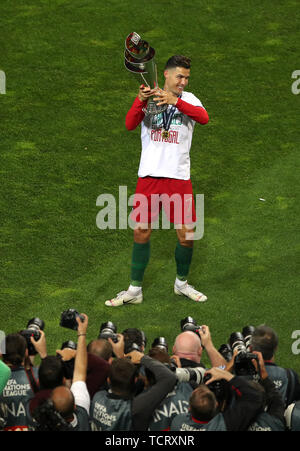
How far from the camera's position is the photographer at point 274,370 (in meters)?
5.41

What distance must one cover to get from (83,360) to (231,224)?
11.3ft

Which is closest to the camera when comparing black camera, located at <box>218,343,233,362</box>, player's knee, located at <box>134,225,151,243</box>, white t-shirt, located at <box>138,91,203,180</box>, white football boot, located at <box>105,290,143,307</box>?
black camera, located at <box>218,343,233,362</box>

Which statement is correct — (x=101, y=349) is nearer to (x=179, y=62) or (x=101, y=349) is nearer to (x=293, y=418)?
(x=293, y=418)

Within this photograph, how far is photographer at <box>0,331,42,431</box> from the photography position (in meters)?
5.14

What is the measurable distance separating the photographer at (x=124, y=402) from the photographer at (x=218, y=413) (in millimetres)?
195

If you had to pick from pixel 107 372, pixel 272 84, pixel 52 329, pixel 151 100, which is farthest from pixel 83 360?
pixel 272 84

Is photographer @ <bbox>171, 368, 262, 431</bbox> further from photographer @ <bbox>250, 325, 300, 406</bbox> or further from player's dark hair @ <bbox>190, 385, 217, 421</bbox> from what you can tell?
photographer @ <bbox>250, 325, 300, 406</bbox>

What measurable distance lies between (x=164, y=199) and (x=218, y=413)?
2609 mm

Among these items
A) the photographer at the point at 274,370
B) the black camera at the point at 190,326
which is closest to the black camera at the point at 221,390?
the photographer at the point at 274,370

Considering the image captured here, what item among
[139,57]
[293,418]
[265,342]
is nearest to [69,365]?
[265,342]

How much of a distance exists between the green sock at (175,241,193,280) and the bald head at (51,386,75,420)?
2696 mm

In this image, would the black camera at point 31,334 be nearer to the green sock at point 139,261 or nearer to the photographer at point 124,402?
the photographer at point 124,402

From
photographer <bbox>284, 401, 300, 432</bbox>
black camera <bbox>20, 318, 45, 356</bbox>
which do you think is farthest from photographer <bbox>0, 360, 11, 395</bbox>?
photographer <bbox>284, 401, 300, 432</bbox>
